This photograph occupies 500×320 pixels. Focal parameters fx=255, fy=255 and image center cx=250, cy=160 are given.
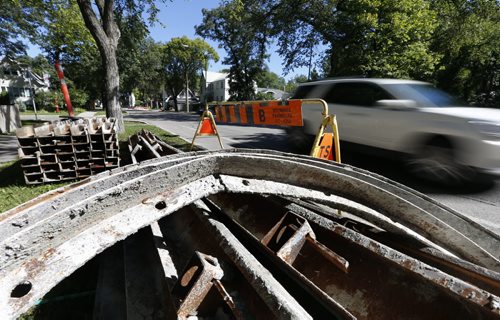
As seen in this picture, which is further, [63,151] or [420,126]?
[63,151]

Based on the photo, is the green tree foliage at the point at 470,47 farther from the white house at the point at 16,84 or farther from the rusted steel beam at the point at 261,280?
the white house at the point at 16,84

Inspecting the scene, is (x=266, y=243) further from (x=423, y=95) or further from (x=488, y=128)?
(x=423, y=95)

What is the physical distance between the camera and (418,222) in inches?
61.3

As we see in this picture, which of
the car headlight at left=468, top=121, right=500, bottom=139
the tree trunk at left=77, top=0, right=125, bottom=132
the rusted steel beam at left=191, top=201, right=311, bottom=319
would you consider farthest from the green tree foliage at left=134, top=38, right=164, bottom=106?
the rusted steel beam at left=191, top=201, right=311, bottom=319

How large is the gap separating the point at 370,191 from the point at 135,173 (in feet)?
4.50

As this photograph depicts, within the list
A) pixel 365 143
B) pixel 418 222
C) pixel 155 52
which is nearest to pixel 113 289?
pixel 418 222

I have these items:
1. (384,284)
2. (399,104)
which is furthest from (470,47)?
(384,284)

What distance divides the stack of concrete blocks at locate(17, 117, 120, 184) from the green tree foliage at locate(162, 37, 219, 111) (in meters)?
44.8

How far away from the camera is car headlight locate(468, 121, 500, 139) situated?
12.7 ft

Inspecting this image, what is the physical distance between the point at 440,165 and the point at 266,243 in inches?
182

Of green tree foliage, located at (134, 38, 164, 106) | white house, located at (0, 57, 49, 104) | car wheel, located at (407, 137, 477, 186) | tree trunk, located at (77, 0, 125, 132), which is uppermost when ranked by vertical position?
green tree foliage, located at (134, 38, 164, 106)

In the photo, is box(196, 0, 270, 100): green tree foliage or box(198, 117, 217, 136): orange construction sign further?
box(196, 0, 270, 100): green tree foliage

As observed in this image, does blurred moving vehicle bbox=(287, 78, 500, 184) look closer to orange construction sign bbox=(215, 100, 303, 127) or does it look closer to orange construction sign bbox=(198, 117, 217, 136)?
orange construction sign bbox=(215, 100, 303, 127)

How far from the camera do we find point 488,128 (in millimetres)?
3930
